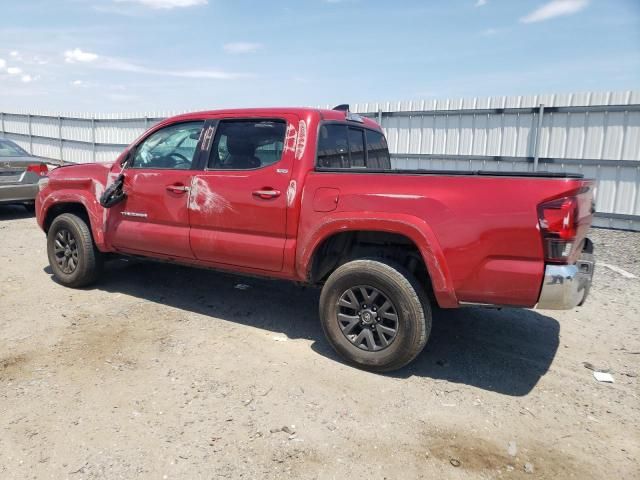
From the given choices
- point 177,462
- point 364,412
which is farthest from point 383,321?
point 177,462

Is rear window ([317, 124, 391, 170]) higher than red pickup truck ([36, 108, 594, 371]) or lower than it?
higher

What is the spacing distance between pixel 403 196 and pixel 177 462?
211cm

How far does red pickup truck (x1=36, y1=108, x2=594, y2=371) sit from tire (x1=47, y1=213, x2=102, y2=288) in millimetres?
17

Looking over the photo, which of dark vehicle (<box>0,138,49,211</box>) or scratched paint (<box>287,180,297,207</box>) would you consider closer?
scratched paint (<box>287,180,297,207</box>)

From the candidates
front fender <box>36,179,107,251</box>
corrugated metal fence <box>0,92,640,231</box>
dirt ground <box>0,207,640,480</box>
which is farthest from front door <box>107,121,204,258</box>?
corrugated metal fence <box>0,92,640,231</box>

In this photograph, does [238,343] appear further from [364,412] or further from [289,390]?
[364,412]

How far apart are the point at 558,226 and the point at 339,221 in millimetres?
1431

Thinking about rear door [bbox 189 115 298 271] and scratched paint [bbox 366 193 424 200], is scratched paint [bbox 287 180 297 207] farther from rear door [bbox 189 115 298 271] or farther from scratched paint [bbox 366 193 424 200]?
scratched paint [bbox 366 193 424 200]

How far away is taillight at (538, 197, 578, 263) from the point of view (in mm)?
2896

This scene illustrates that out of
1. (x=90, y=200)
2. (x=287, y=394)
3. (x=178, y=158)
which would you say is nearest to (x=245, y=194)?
(x=178, y=158)

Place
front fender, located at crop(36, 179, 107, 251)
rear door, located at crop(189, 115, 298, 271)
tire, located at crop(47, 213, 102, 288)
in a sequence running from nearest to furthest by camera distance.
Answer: rear door, located at crop(189, 115, 298, 271), front fender, located at crop(36, 179, 107, 251), tire, located at crop(47, 213, 102, 288)

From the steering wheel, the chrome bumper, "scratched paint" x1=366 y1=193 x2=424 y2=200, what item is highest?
the steering wheel

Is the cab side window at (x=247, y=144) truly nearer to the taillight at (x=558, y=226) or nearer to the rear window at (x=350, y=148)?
the rear window at (x=350, y=148)

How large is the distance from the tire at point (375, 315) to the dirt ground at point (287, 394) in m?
0.19
